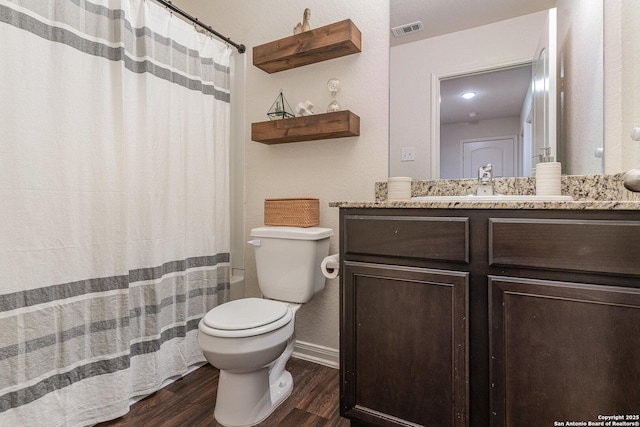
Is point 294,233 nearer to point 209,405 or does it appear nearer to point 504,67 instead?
point 209,405

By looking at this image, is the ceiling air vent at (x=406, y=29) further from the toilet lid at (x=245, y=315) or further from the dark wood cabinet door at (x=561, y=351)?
the toilet lid at (x=245, y=315)

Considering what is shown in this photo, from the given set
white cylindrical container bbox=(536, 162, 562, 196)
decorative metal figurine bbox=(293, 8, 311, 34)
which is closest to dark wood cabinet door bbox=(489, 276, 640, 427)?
white cylindrical container bbox=(536, 162, 562, 196)

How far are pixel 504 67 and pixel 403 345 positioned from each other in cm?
134

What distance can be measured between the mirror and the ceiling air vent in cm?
4

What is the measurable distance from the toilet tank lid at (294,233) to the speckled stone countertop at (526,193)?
36cm

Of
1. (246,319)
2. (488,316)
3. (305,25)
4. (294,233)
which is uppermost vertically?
(305,25)

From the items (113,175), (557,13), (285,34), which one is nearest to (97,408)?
(113,175)

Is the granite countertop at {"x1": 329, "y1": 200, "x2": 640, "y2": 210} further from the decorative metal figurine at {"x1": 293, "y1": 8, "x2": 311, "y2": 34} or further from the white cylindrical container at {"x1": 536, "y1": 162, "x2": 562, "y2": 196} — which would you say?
the decorative metal figurine at {"x1": 293, "y1": 8, "x2": 311, "y2": 34}

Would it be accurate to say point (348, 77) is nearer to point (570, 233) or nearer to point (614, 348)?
point (570, 233)

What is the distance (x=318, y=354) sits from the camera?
189 centimetres

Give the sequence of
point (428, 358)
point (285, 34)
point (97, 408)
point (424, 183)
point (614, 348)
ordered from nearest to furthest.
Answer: point (614, 348) → point (428, 358) → point (97, 408) → point (424, 183) → point (285, 34)

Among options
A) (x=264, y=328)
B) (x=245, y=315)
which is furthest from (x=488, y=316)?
(x=245, y=315)

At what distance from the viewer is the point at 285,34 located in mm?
1994

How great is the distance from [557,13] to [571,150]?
2.03 feet
